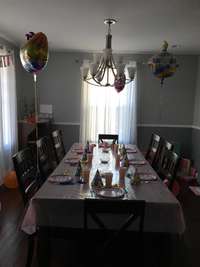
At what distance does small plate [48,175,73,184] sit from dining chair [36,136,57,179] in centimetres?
38

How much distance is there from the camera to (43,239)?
161 centimetres

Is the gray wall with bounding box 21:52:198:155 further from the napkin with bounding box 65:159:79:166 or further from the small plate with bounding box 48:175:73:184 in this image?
the small plate with bounding box 48:175:73:184

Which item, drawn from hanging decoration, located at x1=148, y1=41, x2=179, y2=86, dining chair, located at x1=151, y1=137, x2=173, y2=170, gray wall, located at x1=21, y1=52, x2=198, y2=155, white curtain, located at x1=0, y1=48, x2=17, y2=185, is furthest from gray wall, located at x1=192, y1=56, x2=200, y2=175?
white curtain, located at x1=0, y1=48, x2=17, y2=185

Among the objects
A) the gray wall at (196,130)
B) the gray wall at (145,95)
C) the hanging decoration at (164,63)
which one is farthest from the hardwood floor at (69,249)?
the gray wall at (145,95)

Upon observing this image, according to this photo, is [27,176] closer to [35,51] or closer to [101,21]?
[35,51]

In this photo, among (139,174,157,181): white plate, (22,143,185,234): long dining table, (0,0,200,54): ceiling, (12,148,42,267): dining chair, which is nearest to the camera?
(22,143,185,234): long dining table

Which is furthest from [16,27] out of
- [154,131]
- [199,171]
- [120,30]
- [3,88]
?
[199,171]

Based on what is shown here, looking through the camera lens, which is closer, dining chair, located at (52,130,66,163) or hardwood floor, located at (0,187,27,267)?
hardwood floor, located at (0,187,27,267)

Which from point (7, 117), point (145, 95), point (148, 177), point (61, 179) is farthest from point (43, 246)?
point (145, 95)

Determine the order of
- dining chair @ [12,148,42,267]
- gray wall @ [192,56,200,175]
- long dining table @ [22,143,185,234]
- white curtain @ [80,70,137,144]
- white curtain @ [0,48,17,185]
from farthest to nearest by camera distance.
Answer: white curtain @ [80,70,137,144] < gray wall @ [192,56,200,175] < white curtain @ [0,48,17,185] < dining chair @ [12,148,42,267] < long dining table @ [22,143,185,234]

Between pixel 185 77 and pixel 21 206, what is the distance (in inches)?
149

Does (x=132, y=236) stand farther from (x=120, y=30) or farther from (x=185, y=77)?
(x=185, y=77)

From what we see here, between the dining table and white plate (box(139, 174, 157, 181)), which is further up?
white plate (box(139, 174, 157, 181))

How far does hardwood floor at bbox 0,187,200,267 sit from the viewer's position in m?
1.90
